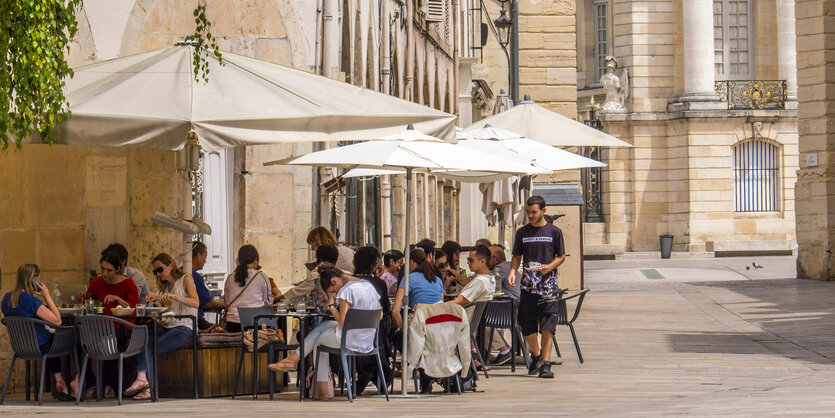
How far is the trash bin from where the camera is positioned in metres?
47.1

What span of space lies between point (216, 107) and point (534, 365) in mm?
4126

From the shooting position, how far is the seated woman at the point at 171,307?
1167 centimetres

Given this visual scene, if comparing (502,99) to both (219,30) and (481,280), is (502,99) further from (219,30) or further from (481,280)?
(481,280)

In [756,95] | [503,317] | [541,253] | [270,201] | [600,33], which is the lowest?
[503,317]

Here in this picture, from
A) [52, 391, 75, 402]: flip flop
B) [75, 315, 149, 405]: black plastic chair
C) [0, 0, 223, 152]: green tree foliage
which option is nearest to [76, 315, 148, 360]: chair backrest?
[75, 315, 149, 405]: black plastic chair

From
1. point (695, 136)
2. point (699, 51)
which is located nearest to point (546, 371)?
point (695, 136)

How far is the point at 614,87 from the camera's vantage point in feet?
162

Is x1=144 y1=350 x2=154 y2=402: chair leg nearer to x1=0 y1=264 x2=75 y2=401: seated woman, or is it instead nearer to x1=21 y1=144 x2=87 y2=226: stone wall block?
x1=0 y1=264 x2=75 y2=401: seated woman

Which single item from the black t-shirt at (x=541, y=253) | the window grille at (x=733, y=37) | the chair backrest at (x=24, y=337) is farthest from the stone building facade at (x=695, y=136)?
the chair backrest at (x=24, y=337)

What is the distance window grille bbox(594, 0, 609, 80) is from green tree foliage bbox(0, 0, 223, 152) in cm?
4389

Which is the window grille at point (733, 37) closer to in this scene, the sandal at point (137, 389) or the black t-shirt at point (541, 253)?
the black t-shirt at point (541, 253)

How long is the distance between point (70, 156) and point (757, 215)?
3751 centimetres

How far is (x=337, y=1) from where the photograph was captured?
17594 mm

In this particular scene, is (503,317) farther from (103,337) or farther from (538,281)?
(103,337)
